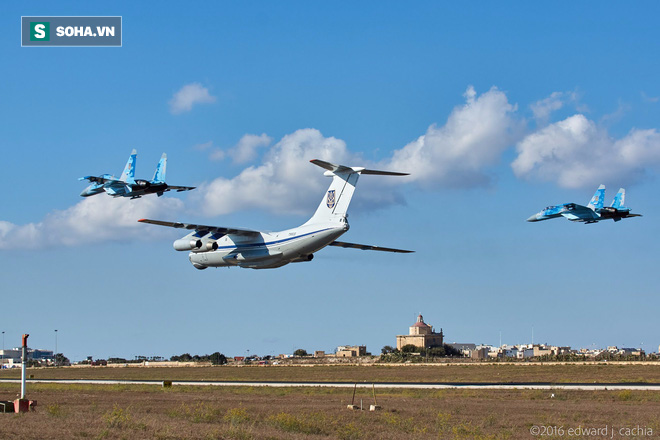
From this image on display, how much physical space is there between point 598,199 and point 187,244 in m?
46.7

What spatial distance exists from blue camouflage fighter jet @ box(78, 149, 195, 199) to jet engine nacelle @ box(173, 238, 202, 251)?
15.5 m

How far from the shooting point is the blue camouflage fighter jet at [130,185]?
64.5 m

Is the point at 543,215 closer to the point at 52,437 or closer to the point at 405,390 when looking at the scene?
the point at 405,390

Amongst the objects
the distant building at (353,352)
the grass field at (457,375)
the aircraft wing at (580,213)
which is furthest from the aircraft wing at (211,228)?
the distant building at (353,352)

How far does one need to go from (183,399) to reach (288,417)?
1586 centimetres

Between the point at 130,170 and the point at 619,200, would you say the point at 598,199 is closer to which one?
the point at 619,200

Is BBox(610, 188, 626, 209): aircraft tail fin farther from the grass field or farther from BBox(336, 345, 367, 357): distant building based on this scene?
BBox(336, 345, 367, 357): distant building

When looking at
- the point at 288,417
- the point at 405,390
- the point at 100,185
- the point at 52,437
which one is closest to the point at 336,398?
the point at 405,390

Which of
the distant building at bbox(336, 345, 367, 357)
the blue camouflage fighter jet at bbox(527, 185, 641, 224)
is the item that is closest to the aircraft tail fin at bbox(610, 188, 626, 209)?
the blue camouflage fighter jet at bbox(527, 185, 641, 224)

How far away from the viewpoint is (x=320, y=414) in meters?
31.4

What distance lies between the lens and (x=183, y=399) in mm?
42469

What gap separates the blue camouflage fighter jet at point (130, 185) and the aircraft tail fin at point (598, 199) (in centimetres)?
4035

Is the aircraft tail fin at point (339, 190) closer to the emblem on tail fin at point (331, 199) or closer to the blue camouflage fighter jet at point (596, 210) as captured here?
the emblem on tail fin at point (331, 199)

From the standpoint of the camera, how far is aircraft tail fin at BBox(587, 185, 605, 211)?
253 feet
